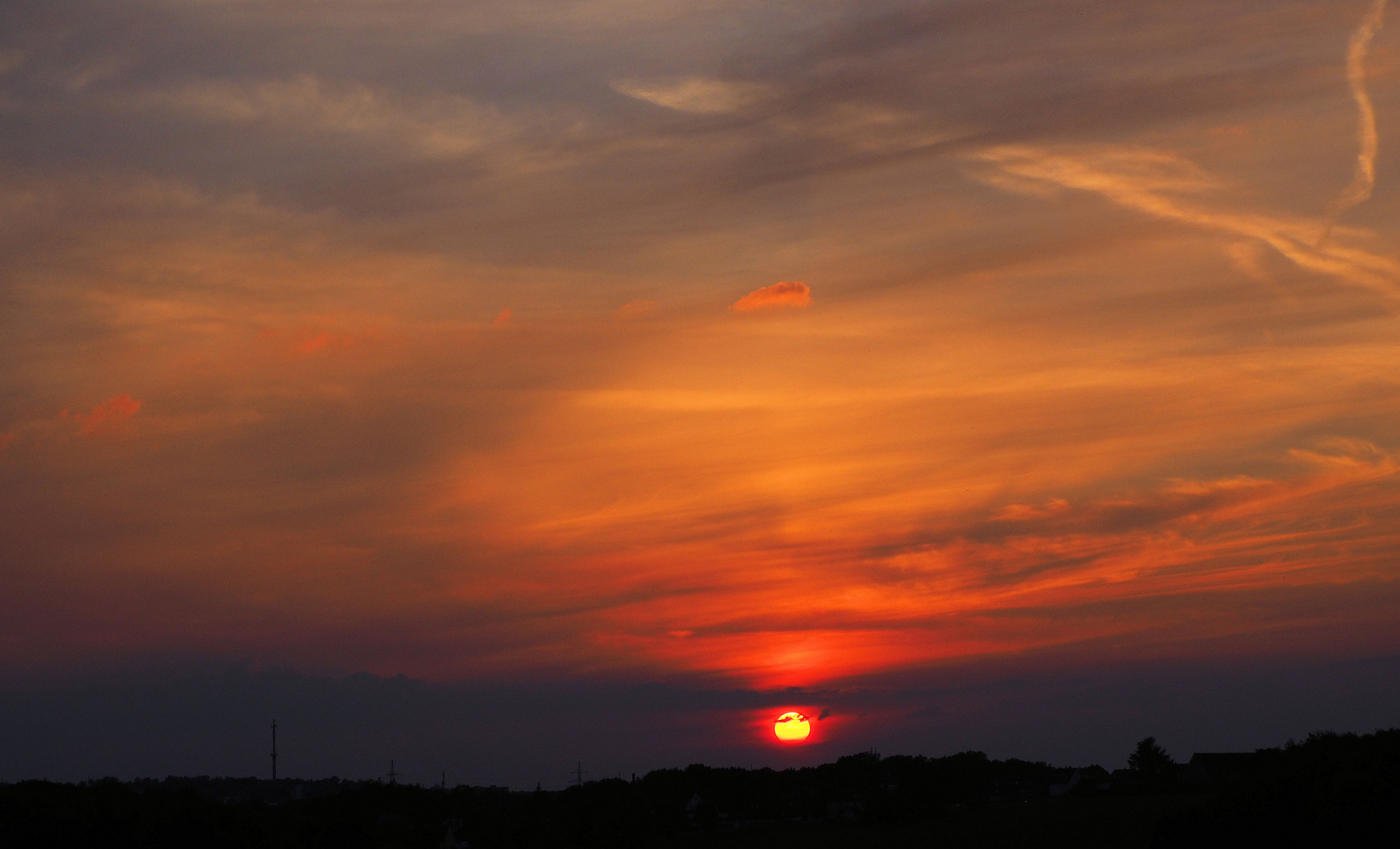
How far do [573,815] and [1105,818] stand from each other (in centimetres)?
3890

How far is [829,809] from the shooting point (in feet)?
432

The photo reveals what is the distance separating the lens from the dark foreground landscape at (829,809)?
50125 mm

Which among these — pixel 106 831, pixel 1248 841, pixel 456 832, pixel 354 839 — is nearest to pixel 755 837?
pixel 456 832

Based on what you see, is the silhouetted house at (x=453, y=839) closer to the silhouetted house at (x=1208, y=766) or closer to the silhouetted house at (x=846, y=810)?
the silhouetted house at (x=846, y=810)

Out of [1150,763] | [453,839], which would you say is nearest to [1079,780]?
[1150,763]

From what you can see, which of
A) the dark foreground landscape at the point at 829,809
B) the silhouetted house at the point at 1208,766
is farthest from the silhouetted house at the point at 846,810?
the silhouetted house at the point at 1208,766

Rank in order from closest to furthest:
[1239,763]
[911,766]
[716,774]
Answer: [1239,763], [911,766], [716,774]

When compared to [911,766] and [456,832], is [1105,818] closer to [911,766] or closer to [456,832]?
[456,832]

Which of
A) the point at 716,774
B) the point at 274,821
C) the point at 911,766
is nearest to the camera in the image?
the point at 274,821

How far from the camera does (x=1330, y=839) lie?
151ft

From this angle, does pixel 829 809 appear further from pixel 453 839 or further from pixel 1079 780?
pixel 453 839

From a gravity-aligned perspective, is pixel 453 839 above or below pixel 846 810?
above

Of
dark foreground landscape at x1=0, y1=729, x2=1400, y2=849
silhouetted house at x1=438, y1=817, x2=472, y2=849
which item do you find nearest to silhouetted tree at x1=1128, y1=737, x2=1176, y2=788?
dark foreground landscape at x1=0, y1=729, x2=1400, y2=849

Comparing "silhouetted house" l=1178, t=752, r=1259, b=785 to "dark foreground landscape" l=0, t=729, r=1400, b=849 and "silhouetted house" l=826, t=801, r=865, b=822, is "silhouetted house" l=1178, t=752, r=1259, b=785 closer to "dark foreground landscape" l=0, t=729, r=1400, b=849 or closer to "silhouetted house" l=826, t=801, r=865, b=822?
"dark foreground landscape" l=0, t=729, r=1400, b=849
